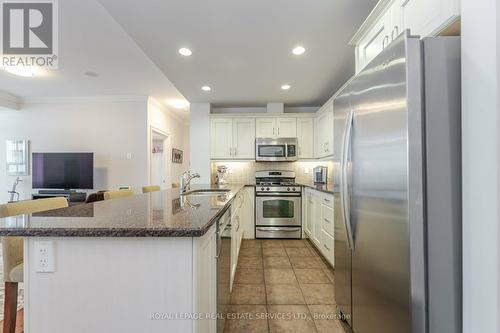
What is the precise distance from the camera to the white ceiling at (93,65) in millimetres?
2436

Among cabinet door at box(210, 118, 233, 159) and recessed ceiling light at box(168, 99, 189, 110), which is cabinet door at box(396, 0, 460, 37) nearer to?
cabinet door at box(210, 118, 233, 159)

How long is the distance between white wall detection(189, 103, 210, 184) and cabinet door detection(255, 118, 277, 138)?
987 mm

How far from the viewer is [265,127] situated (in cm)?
460

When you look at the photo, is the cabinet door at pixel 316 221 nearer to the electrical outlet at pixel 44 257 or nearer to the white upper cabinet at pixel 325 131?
the white upper cabinet at pixel 325 131

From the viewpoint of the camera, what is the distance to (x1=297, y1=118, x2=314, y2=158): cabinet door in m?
4.57

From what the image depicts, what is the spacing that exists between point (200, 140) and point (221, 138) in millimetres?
420

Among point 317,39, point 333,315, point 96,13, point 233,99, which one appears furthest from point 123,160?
point 333,315

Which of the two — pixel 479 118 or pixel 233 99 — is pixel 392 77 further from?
pixel 233 99

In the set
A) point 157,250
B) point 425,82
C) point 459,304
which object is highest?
point 425,82

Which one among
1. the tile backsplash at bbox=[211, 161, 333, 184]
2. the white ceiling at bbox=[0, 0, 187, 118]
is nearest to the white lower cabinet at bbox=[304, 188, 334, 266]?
the tile backsplash at bbox=[211, 161, 333, 184]

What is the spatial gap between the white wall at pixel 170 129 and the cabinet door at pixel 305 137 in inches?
126

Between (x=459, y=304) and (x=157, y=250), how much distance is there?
4.37ft

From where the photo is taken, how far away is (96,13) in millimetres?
2328

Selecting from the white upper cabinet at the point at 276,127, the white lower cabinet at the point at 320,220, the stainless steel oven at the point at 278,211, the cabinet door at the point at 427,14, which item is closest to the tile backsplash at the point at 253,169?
the white upper cabinet at the point at 276,127
